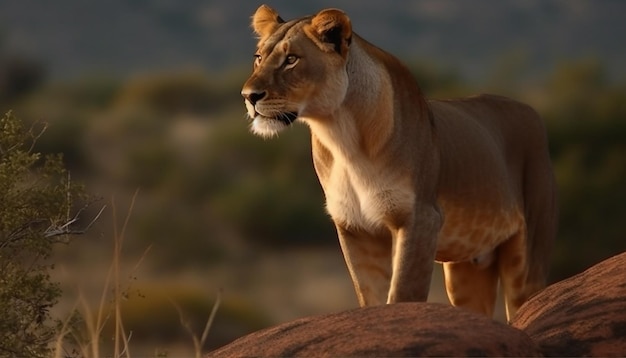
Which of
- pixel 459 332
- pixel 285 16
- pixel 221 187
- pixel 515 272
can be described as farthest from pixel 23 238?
pixel 285 16

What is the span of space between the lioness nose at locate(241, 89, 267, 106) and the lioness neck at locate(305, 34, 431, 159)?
392mm

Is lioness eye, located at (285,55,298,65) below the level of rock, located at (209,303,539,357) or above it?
above

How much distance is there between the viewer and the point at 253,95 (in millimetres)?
6668

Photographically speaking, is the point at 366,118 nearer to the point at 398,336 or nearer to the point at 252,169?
the point at 398,336

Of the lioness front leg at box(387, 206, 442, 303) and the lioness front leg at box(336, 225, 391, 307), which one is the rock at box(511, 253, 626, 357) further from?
the lioness front leg at box(336, 225, 391, 307)

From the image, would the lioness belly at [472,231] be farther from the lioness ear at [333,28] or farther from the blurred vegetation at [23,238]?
the blurred vegetation at [23,238]

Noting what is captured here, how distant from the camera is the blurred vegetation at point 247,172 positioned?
26.0 metres

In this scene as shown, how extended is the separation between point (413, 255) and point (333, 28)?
1.03 metres

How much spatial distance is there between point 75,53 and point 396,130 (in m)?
68.1

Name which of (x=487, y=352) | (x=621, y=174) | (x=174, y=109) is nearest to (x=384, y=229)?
(x=487, y=352)

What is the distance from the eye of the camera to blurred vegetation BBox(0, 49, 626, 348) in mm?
25953

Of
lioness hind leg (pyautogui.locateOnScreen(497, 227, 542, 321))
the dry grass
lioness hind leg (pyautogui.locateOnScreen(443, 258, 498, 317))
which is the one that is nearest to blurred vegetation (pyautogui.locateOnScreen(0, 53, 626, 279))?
lioness hind leg (pyautogui.locateOnScreen(443, 258, 498, 317))

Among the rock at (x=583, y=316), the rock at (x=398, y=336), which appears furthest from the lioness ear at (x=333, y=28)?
the rock at (x=398, y=336)

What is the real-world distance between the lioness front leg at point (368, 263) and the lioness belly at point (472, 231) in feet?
1.02
